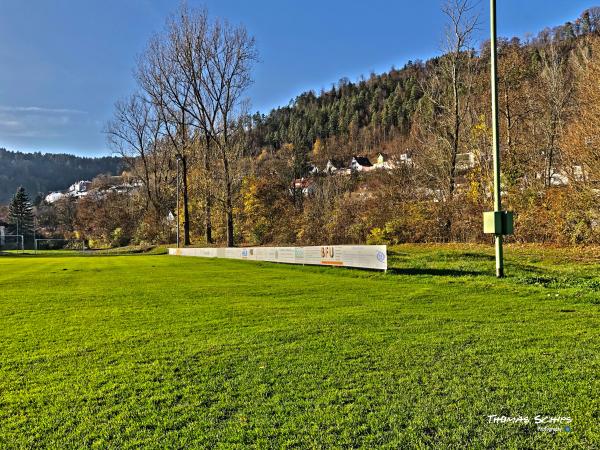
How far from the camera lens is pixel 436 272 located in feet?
49.5

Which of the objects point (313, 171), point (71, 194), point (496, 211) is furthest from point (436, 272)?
point (71, 194)

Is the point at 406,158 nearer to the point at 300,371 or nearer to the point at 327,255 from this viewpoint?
the point at 327,255

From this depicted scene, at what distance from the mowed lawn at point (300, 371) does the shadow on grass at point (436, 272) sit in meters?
4.17

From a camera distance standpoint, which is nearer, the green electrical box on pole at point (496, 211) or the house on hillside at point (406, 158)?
the green electrical box on pole at point (496, 211)

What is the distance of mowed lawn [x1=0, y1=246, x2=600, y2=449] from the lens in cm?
323

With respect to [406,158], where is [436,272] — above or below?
below

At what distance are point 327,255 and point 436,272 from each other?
5.33 m

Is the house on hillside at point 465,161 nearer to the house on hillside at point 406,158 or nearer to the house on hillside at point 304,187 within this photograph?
the house on hillside at point 406,158

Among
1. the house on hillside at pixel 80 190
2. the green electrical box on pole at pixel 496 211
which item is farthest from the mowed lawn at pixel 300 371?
the house on hillside at pixel 80 190

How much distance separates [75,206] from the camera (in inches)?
3725

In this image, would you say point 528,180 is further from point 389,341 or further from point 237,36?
point 237,36

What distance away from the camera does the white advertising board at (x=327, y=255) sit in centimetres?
1617

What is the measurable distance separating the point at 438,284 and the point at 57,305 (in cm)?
973

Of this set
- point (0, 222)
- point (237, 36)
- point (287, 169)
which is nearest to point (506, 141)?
point (237, 36)
